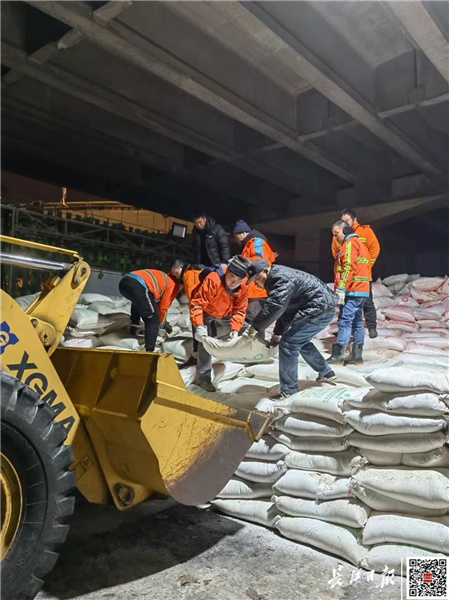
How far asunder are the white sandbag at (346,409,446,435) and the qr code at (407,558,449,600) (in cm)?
57

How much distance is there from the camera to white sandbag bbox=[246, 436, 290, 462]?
2736mm

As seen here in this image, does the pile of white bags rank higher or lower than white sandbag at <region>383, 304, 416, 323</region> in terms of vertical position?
lower

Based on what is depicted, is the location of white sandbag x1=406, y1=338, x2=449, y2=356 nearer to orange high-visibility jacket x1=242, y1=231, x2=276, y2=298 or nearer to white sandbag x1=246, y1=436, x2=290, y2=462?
orange high-visibility jacket x1=242, y1=231, x2=276, y2=298

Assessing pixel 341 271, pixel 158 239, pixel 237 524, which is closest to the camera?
pixel 237 524

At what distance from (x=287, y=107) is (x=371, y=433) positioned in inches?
210

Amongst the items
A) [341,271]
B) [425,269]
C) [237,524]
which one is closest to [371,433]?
[237,524]

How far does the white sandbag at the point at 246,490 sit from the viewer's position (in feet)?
9.01

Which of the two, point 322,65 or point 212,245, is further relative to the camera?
point 212,245

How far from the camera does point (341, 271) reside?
4.40m

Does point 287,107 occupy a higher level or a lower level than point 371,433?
higher

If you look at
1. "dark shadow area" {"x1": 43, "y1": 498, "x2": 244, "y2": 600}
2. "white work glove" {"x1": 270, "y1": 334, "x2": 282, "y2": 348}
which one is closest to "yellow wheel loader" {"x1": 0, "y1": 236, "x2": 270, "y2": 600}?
"dark shadow area" {"x1": 43, "y1": 498, "x2": 244, "y2": 600}

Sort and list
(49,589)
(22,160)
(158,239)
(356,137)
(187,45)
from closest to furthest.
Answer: (49,589), (187,45), (356,137), (22,160), (158,239)

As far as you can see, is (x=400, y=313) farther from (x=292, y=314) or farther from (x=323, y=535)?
(x=323, y=535)

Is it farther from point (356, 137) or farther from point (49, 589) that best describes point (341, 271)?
point (356, 137)
